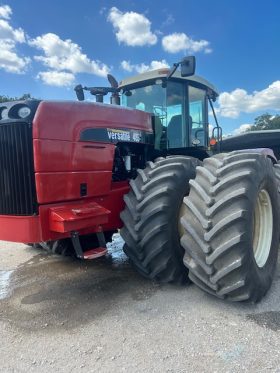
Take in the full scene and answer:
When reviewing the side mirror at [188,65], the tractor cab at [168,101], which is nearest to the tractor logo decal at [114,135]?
the tractor cab at [168,101]

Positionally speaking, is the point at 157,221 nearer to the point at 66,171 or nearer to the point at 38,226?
the point at 66,171

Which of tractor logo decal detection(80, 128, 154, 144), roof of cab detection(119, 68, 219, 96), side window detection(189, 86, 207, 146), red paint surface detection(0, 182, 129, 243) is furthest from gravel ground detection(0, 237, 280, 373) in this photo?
roof of cab detection(119, 68, 219, 96)

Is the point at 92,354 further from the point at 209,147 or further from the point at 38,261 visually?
the point at 209,147

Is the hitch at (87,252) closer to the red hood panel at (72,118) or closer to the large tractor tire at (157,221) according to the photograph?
the large tractor tire at (157,221)

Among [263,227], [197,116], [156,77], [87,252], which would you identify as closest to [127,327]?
[87,252]

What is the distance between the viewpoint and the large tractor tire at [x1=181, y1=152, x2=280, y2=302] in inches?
118

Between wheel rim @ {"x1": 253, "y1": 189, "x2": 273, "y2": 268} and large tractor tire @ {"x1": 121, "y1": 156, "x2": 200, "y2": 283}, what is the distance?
2.66ft

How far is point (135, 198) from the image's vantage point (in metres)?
3.69

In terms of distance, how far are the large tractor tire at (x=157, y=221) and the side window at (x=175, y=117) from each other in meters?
1.44

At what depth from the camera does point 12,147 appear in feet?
10.3

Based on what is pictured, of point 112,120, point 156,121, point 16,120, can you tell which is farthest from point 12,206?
point 156,121

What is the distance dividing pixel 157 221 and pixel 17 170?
1433 millimetres

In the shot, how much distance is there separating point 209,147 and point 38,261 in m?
3.28

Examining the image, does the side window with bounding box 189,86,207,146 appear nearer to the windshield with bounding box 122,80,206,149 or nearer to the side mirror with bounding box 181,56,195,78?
the windshield with bounding box 122,80,206,149
